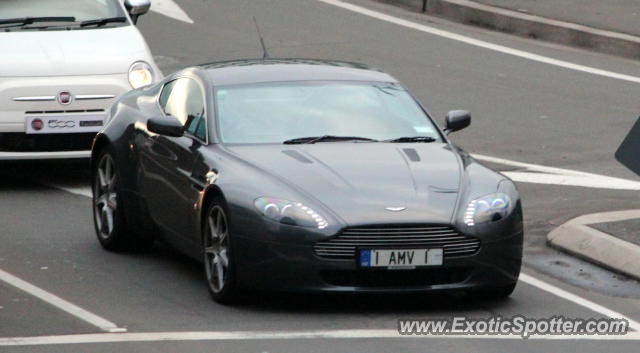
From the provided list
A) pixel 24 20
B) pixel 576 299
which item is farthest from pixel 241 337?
pixel 24 20

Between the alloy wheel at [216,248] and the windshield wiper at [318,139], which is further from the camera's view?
the windshield wiper at [318,139]

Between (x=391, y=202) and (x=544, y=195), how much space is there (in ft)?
13.8

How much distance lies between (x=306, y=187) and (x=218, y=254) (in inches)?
27.3

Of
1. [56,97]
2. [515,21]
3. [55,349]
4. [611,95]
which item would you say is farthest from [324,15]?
[55,349]

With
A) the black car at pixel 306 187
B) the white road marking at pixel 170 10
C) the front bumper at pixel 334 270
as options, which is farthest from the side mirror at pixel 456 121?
the white road marking at pixel 170 10

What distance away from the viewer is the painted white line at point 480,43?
1962 centimetres

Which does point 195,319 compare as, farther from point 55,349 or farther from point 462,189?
point 462,189

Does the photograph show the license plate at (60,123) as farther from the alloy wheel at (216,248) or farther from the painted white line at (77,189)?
the alloy wheel at (216,248)

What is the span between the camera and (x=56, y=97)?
14.1 m

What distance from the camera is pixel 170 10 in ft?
80.6

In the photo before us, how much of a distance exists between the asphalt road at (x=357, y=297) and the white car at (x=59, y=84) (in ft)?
1.36

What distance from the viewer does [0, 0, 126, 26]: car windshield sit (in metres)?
15.1

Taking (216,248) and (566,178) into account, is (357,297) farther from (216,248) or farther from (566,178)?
(566,178)

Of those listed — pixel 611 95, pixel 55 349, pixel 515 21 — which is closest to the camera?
pixel 55 349
